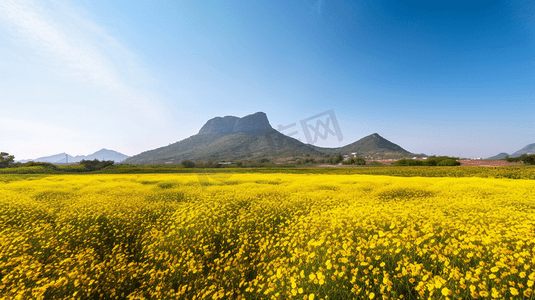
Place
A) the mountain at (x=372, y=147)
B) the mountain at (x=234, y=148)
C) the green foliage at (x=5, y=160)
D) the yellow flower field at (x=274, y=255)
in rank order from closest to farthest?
the yellow flower field at (x=274, y=255) < the green foliage at (x=5, y=160) < the mountain at (x=234, y=148) < the mountain at (x=372, y=147)

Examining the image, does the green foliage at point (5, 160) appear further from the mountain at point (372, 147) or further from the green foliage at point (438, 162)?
the mountain at point (372, 147)

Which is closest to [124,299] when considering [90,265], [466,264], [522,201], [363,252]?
[90,265]

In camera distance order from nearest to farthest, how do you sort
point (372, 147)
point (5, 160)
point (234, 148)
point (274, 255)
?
point (274, 255)
point (5, 160)
point (234, 148)
point (372, 147)

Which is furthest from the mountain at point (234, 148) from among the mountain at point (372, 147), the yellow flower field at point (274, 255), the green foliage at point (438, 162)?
the yellow flower field at point (274, 255)

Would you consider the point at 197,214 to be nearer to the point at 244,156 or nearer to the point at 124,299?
the point at 124,299

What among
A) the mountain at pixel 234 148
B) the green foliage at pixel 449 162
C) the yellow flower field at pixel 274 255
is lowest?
the yellow flower field at pixel 274 255

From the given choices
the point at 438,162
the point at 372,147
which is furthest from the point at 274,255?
the point at 372,147

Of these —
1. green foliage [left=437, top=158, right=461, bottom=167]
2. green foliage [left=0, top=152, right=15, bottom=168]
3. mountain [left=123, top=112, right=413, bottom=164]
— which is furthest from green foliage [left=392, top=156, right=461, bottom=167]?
green foliage [left=0, top=152, right=15, bottom=168]

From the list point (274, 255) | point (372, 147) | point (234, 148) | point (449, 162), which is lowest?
point (274, 255)

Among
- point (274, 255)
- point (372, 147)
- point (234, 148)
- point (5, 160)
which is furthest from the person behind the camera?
point (372, 147)

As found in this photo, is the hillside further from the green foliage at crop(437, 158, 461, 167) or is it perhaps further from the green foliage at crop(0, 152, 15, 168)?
the green foliage at crop(0, 152, 15, 168)

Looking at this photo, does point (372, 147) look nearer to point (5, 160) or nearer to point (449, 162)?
point (449, 162)

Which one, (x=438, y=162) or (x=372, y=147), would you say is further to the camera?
(x=372, y=147)

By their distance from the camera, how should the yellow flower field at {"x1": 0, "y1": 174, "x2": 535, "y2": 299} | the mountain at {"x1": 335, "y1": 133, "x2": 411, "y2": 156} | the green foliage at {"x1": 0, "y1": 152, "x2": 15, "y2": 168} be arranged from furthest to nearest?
the mountain at {"x1": 335, "y1": 133, "x2": 411, "y2": 156}, the green foliage at {"x1": 0, "y1": 152, "x2": 15, "y2": 168}, the yellow flower field at {"x1": 0, "y1": 174, "x2": 535, "y2": 299}
